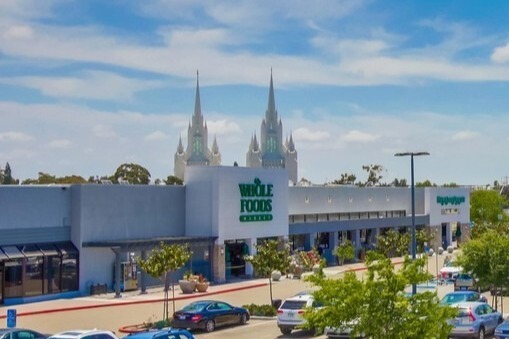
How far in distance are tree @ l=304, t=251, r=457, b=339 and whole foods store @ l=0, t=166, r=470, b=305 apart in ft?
85.6

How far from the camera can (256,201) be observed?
59.1 metres

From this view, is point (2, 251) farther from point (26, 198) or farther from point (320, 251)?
point (320, 251)

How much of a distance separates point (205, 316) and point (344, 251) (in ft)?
111

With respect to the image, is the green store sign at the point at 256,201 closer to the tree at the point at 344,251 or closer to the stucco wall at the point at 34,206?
the tree at the point at 344,251

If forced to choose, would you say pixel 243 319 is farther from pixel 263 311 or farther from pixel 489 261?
pixel 489 261

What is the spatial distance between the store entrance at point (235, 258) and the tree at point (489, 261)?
71.4 ft

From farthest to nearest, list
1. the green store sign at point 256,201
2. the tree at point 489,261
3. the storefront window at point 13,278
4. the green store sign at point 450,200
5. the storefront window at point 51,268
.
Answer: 1. the green store sign at point 450,200
2. the green store sign at point 256,201
3. the storefront window at point 51,268
4. the storefront window at point 13,278
5. the tree at point 489,261

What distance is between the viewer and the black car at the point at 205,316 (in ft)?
113

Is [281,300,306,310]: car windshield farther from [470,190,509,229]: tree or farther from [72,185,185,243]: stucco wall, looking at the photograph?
[470,190,509,229]: tree

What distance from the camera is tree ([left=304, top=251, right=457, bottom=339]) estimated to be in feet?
69.4

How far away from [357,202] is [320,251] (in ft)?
23.8

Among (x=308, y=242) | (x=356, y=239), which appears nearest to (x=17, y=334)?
(x=308, y=242)

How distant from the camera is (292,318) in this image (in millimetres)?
33312

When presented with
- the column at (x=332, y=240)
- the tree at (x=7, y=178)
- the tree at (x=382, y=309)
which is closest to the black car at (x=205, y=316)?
the tree at (x=382, y=309)
